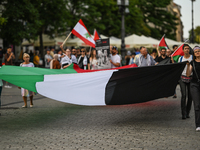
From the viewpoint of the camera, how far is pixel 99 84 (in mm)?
8617

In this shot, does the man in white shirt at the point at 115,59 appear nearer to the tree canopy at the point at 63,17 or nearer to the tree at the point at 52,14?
the tree canopy at the point at 63,17

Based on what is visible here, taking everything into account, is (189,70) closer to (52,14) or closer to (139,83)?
(139,83)

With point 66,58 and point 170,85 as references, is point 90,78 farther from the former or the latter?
point 66,58

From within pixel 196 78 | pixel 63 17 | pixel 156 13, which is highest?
pixel 156 13

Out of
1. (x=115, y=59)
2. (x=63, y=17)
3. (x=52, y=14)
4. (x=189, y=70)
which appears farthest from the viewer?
(x=63, y=17)

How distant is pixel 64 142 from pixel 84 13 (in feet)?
105

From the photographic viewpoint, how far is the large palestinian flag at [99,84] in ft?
28.0

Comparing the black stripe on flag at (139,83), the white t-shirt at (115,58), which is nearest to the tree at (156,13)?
the white t-shirt at (115,58)

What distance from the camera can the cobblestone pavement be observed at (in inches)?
262

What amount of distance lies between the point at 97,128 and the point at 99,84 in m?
1.04

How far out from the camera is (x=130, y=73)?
8625 millimetres

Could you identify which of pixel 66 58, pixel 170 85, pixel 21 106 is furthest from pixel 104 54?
pixel 170 85

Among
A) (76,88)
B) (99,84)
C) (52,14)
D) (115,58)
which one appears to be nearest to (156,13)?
(52,14)

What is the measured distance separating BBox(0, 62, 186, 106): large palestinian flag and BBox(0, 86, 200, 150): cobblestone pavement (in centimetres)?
61
